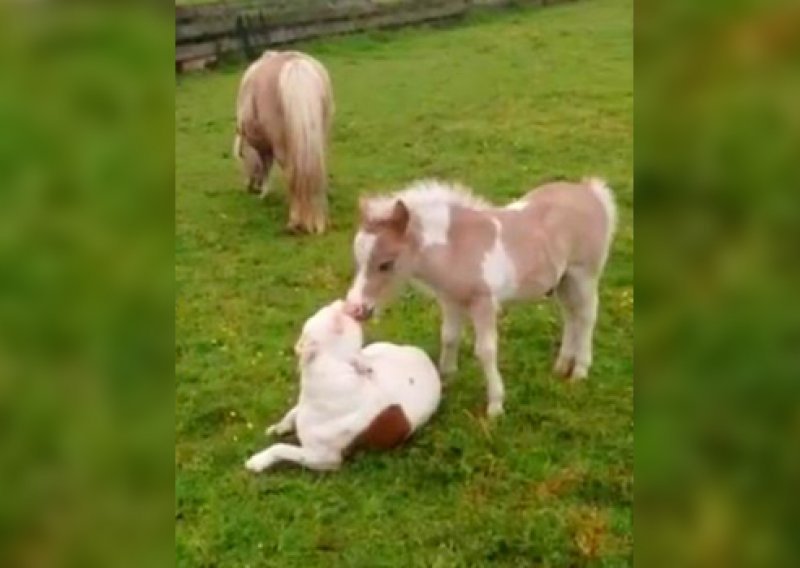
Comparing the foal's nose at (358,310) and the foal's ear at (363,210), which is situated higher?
the foal's ear at (363,210)

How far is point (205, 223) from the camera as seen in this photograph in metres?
1.32

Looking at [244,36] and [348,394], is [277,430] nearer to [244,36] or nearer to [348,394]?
[348,394]

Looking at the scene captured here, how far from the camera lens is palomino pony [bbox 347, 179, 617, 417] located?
1.44 metres

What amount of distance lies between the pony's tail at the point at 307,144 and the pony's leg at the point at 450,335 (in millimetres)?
226

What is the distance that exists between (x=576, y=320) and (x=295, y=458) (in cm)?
42

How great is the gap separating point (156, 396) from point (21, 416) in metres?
0.06

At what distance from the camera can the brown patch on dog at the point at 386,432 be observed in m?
1.49

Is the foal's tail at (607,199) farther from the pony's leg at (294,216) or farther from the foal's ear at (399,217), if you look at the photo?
the pony's leg at (294,216)

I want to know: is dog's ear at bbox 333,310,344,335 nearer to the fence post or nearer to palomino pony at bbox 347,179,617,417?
palomino pony at bbox 347,179,617,417

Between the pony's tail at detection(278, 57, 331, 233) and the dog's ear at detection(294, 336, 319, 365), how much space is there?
0.17m

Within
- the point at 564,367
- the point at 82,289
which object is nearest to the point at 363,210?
the point at 564,367

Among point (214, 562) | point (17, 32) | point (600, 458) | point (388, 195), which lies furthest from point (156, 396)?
point (388, 195)

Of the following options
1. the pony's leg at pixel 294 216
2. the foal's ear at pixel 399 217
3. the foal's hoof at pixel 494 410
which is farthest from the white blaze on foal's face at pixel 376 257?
the foal's hoof at pixel 494 410


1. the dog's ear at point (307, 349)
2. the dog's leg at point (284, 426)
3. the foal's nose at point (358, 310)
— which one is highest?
the foal's nose at point (358, 310)
